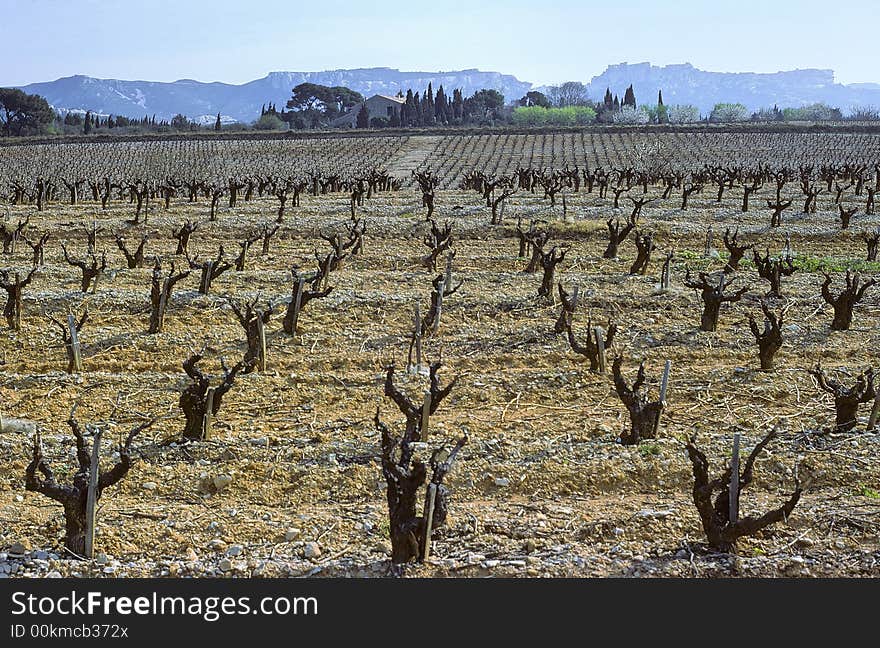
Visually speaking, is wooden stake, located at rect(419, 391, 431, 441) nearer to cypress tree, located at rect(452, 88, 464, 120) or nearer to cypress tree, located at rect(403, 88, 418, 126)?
cypress tree, located at rect(403, 88, 418, 126)

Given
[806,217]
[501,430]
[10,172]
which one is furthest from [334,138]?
[501,430]

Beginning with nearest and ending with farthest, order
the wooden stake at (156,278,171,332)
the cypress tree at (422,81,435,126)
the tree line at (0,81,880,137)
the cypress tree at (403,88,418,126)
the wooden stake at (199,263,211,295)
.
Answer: the wooden stake at (156,278,171,332)
the wooden stake at (199,263,211,295)
the tree line at (0,81,880,137)
the cypress tree at (403,88,418,126)
the cypress tree at (422,81,435,126)

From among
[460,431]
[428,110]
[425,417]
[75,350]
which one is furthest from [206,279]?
[428,110]

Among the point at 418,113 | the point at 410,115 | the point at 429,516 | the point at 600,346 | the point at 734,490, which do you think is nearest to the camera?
the point at 429,516

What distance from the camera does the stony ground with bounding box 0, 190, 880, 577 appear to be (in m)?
6.98

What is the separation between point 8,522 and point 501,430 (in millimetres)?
5183

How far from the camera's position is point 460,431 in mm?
10016

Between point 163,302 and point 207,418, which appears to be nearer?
point 207,418

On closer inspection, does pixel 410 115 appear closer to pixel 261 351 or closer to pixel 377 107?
pixel 377 107

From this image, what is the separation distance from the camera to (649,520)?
7.54m

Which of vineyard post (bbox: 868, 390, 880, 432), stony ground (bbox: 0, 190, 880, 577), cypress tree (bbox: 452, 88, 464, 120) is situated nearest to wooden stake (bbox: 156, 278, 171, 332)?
stony ground (bbox: 0, 190, 880, 577)

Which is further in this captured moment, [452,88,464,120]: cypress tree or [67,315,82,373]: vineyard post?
[452,88,464,120]: cypress tree

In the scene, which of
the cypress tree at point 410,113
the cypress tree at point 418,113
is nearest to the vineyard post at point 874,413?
the cypress tree at point 410,113

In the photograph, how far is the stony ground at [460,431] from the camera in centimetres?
698
